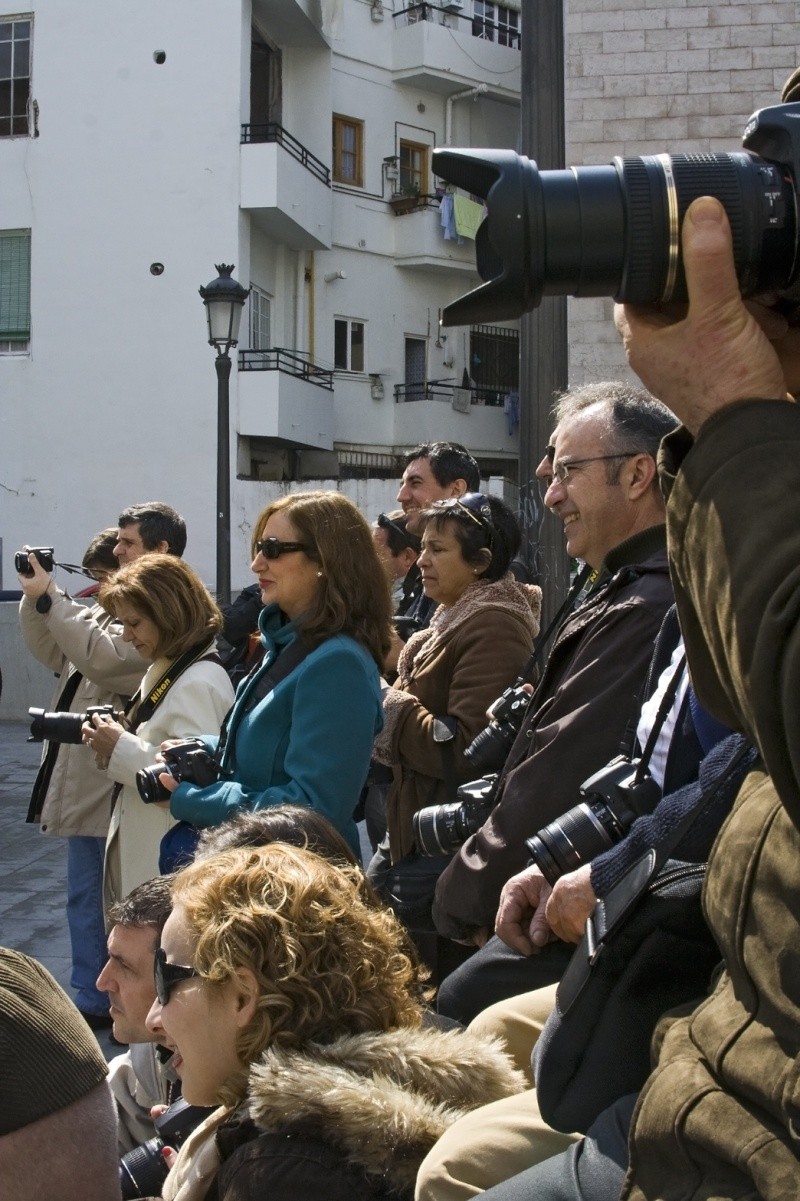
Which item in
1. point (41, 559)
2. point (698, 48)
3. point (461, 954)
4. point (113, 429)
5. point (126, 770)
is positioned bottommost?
point (461, 954)

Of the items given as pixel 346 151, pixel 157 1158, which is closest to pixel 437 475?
pixel 157 1158

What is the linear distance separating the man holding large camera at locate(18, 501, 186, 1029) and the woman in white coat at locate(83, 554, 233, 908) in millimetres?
536

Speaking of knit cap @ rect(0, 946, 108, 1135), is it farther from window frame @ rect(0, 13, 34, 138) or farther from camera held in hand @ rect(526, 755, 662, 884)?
window frame @ rect(0, 13, 34, 138)

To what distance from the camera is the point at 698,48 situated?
9.41 m

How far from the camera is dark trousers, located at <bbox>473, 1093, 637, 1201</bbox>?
1.69 m

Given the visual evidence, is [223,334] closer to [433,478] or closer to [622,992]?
[433,478]

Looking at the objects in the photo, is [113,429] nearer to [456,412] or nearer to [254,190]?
[254,190]

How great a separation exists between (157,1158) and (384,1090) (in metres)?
0.87

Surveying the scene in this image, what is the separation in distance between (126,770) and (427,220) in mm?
23320

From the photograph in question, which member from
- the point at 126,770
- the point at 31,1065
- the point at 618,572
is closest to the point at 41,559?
the point at 126,770

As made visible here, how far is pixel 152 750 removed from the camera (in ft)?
14.4

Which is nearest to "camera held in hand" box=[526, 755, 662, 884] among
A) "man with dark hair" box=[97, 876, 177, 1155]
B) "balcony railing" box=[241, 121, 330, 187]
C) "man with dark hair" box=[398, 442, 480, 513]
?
"man with dark hair" box=[97, 876, 177, 1155]

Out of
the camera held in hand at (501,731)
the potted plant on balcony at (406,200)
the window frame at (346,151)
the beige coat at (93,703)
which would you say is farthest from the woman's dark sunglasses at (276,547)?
the potted plant on balcony at (406,200)

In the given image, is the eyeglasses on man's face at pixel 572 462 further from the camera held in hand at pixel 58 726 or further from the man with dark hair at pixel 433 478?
the man with dark hair at pixel 433 478
